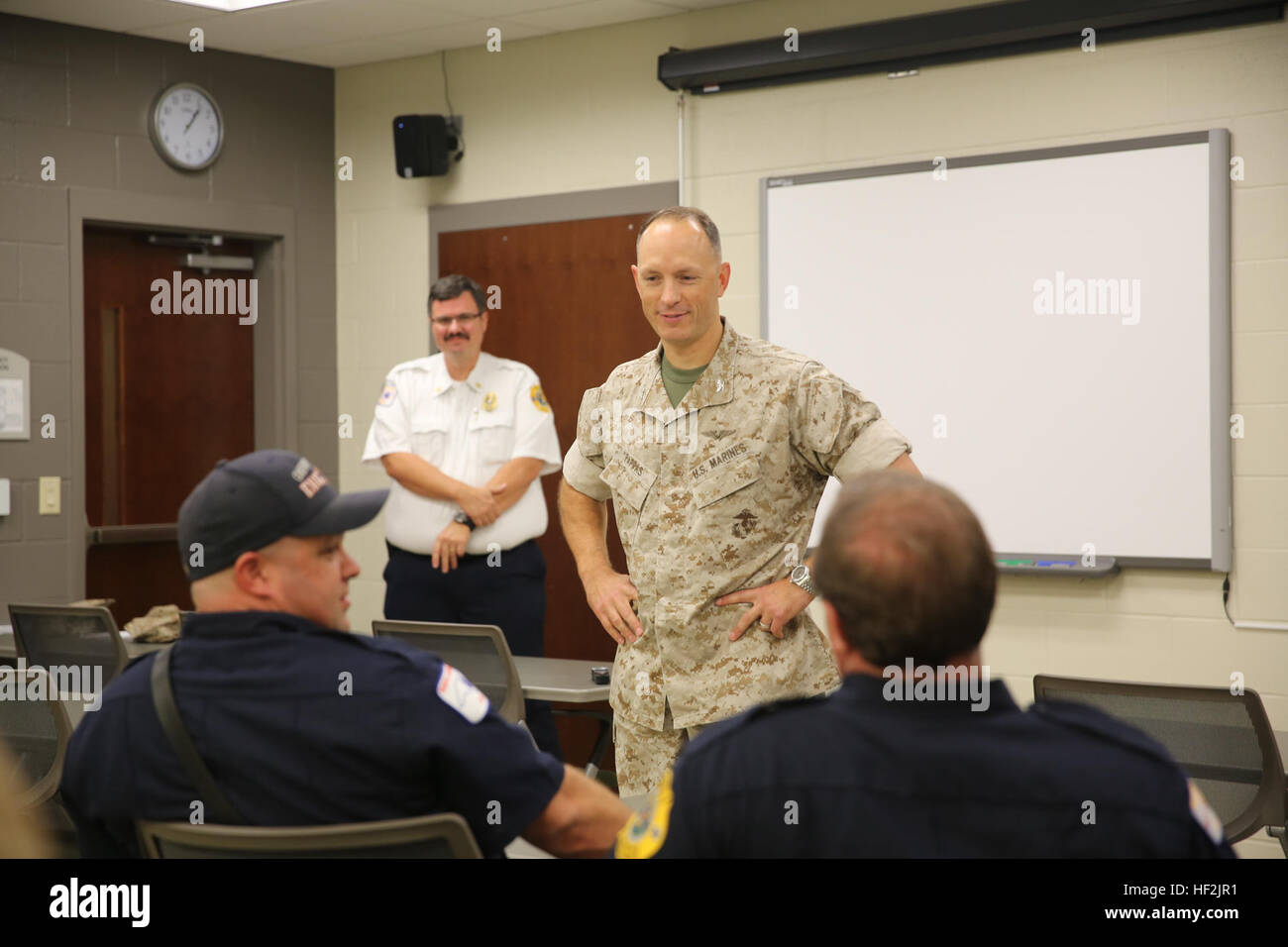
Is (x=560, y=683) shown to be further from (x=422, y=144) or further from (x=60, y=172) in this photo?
(x=60, y=172)

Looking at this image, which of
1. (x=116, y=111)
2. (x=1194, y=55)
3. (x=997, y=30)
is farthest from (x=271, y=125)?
(x=1194, y=55)

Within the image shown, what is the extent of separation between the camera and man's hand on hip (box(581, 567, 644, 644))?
241 centimetres

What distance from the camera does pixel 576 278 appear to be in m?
5.36

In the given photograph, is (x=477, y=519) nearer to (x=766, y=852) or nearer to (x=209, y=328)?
(x=209, y=328)

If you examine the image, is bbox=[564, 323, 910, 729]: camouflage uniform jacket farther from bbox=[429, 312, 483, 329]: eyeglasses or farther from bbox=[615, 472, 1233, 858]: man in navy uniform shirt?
bbox=[429, 312, 483, 329]: eyeglasses

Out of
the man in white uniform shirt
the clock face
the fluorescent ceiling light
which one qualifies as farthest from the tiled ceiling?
the man in white uniform shirt

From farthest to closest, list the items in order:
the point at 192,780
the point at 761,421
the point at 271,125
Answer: the point at 271,125
the point at 761,421
the point at 192,780

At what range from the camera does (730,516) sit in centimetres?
236

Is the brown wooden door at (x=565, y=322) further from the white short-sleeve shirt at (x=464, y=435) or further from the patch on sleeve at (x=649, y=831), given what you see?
the patch on sleeve at (x=649, y=831)

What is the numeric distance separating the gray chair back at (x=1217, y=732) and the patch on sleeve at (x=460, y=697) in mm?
1423

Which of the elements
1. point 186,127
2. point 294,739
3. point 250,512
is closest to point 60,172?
point 186,127

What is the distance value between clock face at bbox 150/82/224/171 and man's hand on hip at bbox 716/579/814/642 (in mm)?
3973

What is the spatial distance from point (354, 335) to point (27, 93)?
1.61 meters

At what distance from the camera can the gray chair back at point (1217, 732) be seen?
260 centimetres
